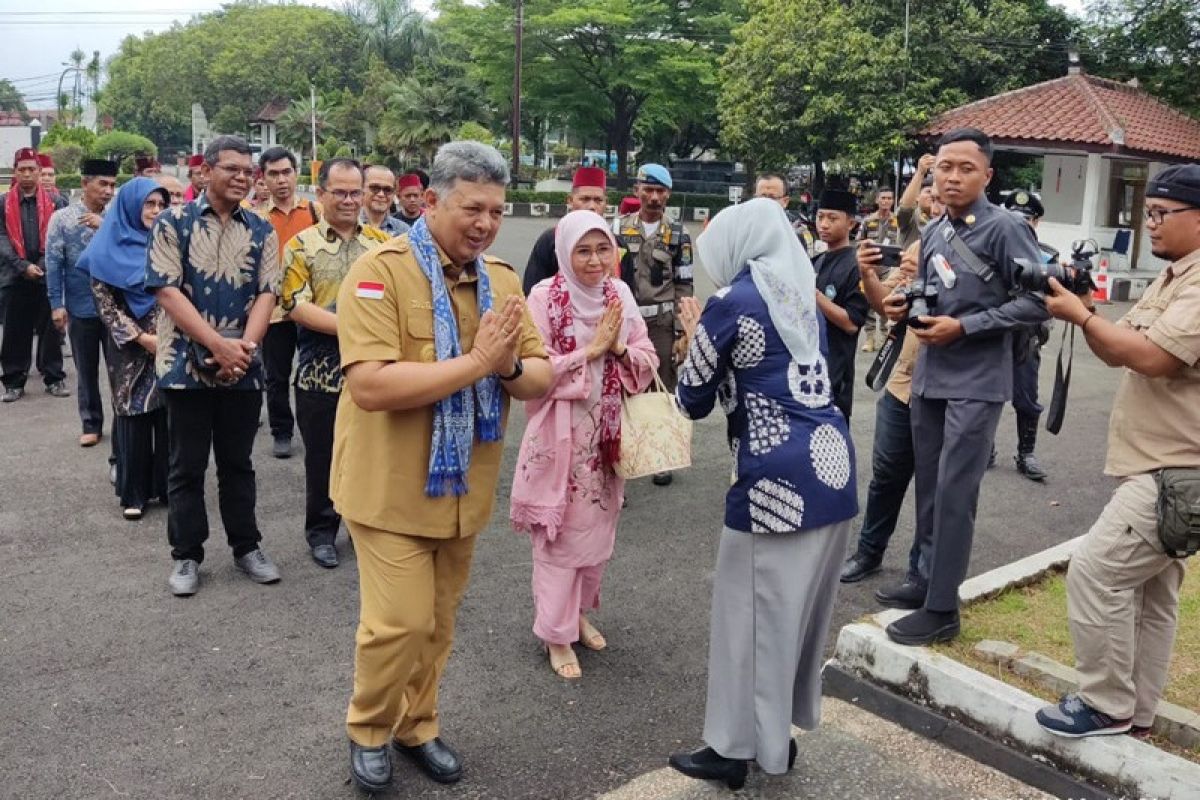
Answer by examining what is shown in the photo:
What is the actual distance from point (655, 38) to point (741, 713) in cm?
3852

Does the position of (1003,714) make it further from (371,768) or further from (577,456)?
(371,768)

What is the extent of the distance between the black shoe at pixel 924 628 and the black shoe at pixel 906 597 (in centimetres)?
50

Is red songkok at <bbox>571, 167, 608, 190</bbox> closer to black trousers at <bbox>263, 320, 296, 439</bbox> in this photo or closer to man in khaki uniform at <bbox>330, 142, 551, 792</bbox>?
black trousers at <bbox>263, 320, 296, 439</bbox>

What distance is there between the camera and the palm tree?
→ 65500 millimetres

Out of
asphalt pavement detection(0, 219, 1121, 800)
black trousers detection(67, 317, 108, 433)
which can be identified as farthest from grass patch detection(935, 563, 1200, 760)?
black trousers detection(67, 317, 108, 433)

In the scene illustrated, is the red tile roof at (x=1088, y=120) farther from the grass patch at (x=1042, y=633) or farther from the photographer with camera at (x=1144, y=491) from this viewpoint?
the photographer with camera at (x=1144, y=491)

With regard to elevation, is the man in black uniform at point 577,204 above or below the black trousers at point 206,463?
above

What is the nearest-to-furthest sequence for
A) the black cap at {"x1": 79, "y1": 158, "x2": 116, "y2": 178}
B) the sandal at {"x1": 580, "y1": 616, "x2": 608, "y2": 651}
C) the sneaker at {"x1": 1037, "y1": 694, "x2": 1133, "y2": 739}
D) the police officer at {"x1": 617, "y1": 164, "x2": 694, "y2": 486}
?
the sneaker at {"x1": 1037, "y1": 694, "x2": 1133, "y2": 739} → the sandal at {"x1": 580, "y1": 616, "x2": 608, "y2": 651} → the police officer at {"x1": 617, "y1": 164, "x2": 694, "y2": 486} → the black cap at {"x1": 79, "y1": 158, "x2": 116, "y2": 178}

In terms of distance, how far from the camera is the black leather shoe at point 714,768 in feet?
10.7

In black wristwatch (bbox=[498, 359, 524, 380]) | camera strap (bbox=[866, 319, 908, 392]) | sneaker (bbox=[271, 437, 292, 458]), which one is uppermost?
black wristwatch (bbox=[498, 359, 524, 380])

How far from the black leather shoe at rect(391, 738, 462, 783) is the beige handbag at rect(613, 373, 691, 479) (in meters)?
1.36

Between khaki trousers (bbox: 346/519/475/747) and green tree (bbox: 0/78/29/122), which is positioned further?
green tree (bbox: 0/78/29/122)

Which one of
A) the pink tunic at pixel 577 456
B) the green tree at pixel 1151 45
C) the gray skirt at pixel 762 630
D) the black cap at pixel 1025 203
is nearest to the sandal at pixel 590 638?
the pink tunic at pixel 577 456

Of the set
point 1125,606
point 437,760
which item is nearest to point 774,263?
point 1125,606
